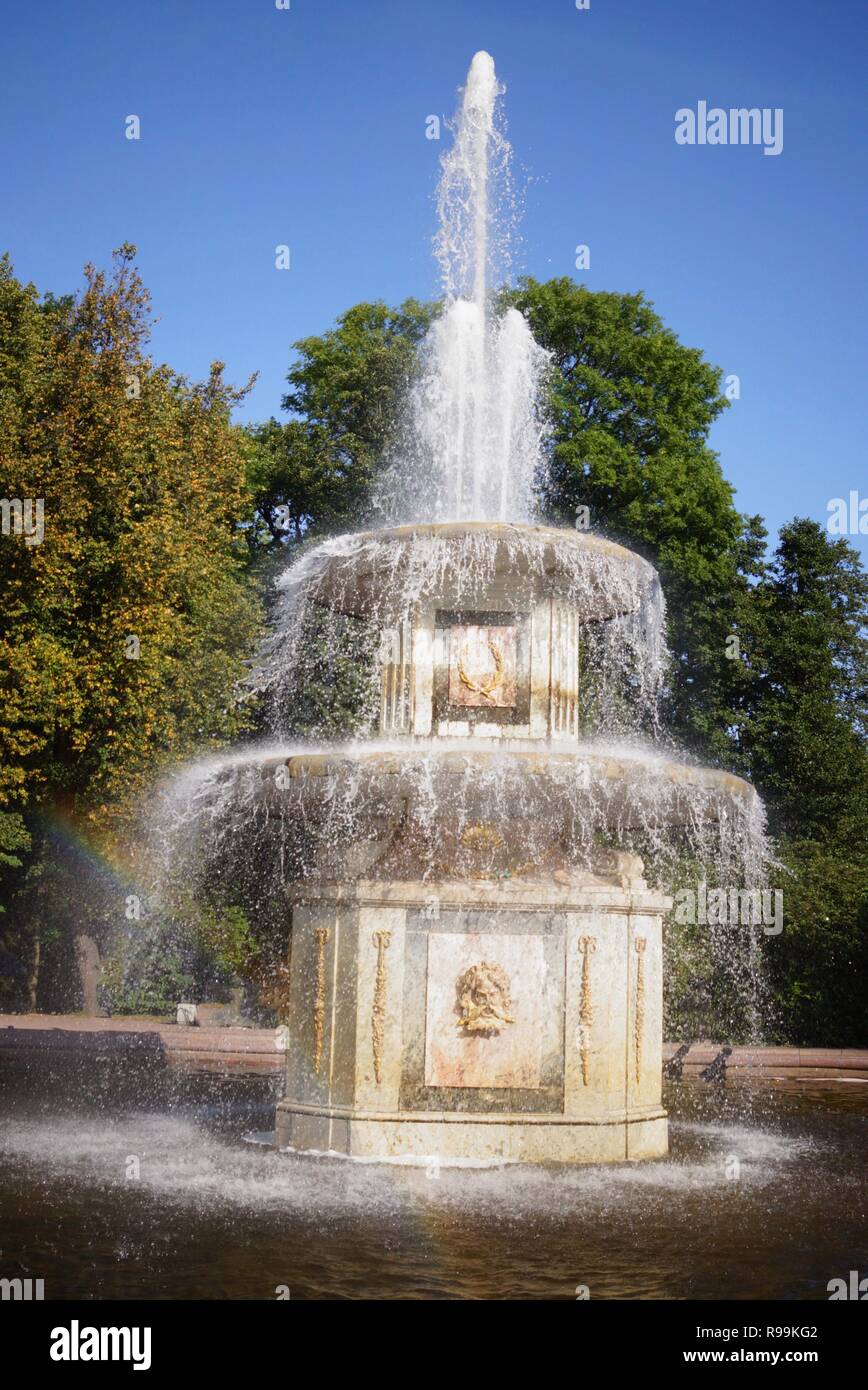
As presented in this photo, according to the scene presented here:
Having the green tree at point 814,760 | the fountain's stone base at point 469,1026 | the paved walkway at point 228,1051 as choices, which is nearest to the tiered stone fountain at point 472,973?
the fountain's stone base at point 469,1026

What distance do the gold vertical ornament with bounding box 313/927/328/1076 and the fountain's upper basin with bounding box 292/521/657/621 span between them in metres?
3.11

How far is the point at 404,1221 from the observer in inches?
347

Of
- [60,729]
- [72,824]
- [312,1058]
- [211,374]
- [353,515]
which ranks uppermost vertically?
[211,374]

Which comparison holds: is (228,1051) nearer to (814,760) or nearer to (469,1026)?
(469,1026)

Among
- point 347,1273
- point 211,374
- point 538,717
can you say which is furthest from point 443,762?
point 211,374

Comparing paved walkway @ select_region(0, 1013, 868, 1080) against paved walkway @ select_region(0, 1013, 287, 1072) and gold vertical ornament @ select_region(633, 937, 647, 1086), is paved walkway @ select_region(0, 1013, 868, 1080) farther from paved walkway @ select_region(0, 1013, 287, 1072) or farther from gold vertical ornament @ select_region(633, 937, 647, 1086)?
gold vertical ornament @ select_region(633, 937, 647, 1086)

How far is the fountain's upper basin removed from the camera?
11.9 meters

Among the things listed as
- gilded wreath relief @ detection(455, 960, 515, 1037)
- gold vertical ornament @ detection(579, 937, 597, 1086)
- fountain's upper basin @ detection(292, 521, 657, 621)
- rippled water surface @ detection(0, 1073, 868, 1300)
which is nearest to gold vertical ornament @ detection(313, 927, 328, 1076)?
rippled water surface @ detection(0, 1073, 868, 1300)

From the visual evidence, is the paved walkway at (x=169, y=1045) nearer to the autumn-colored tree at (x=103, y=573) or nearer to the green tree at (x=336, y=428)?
the autumn-colored tree at (x=103, y=573)

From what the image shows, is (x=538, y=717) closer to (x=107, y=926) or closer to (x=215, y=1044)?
(x=215, y=1044)

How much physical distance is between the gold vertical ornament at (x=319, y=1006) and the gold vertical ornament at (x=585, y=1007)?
203 cm

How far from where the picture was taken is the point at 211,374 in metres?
30.4

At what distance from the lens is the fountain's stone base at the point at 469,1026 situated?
11055 mm
